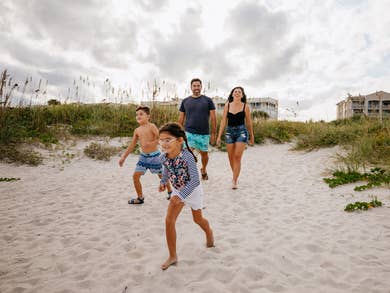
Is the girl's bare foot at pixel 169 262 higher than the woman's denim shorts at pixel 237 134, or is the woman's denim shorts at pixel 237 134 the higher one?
the woman's denim shorts at pixel 237 134

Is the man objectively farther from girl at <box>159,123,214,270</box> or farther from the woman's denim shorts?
girl at <box>159,123,214,270</box>

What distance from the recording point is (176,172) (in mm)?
2703

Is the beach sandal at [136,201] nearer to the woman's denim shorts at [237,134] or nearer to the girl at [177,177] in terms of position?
the girl at [177,177]

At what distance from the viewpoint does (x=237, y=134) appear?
5.62 meters

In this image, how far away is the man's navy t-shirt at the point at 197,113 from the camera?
5.97 meters

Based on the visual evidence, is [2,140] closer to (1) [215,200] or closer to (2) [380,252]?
(1) [215,200]

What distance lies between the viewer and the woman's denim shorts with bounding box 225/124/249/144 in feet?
18.3

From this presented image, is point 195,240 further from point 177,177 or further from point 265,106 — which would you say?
point 265,106

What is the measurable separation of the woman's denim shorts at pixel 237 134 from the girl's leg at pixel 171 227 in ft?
10.6

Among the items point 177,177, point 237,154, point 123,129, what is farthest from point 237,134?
point 123,129

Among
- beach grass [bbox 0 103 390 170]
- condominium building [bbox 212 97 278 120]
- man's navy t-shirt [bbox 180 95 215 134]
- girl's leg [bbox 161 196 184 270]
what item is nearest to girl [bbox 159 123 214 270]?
girl's leg [bbox 161 196 184 270]

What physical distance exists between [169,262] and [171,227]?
0.39 m

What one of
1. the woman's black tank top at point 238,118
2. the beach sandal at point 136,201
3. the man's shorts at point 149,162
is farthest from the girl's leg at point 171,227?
the woman's black tank top at point 238,118

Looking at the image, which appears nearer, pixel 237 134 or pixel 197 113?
pixel 237 134
